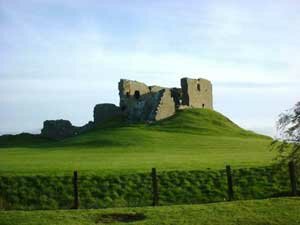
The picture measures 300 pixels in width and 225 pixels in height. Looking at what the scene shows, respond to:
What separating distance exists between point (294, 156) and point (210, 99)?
3355 inches

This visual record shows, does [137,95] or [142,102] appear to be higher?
[137,95]

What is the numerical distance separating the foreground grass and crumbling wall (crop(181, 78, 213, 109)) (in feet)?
251

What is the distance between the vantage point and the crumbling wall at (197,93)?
102m

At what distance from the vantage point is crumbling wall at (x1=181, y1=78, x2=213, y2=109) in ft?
334

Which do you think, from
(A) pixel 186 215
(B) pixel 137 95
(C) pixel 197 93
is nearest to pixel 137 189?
(A) pixel 186 215

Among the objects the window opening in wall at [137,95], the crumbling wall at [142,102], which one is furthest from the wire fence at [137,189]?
the window opening in wall at [137,95]

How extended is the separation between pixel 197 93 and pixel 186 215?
8183 cm

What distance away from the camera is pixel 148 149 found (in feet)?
200

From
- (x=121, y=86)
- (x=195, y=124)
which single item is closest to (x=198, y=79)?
(x=121, y=86)

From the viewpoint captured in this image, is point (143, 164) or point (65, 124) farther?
point (65, 124)

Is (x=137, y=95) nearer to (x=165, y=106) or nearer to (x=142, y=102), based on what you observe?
(x=142, y=102)

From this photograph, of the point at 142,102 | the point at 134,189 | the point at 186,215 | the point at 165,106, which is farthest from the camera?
the point at 142,102

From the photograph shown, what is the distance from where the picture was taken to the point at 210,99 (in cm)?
10875

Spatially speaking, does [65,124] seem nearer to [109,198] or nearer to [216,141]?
[216,141]
